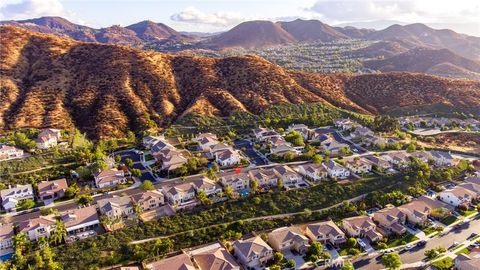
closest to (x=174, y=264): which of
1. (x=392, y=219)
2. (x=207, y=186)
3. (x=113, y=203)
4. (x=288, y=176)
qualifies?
(x=113, y=203)

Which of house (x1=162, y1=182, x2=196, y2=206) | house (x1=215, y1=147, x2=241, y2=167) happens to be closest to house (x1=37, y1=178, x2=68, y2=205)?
house (x1=162, y1=182, x2=196, y2=206)

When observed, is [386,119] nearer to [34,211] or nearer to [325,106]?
[325,106]

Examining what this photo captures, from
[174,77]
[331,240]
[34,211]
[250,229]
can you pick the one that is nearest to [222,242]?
[250,229]

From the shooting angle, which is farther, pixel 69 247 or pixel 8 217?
pixel 8 217

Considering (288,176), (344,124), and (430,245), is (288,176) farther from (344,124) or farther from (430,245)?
(344,124)

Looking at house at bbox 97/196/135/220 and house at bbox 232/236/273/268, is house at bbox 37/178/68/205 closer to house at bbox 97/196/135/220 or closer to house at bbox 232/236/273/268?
house at bbox 97/196/135/220

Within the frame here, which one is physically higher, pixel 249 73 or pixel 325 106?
pixel 249 73
